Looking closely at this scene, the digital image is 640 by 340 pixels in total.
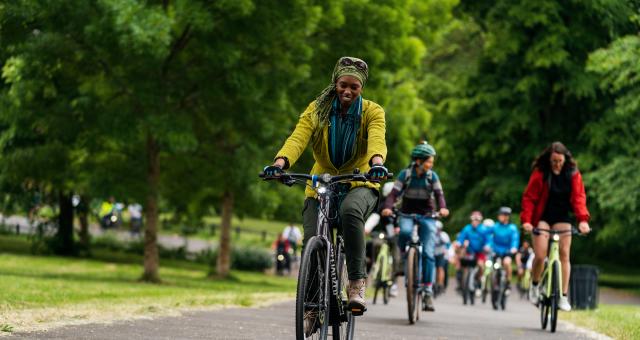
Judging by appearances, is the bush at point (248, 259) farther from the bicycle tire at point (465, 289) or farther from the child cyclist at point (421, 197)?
the child cyclist at point (421, 197)

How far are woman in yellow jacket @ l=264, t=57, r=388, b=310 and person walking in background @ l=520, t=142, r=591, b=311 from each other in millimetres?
4774

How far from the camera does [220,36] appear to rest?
75.9 ft

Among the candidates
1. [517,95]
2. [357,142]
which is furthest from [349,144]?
[517,95]

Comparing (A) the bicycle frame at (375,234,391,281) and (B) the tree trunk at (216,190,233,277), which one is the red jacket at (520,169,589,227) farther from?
(B) the tree trunk at (216,190,233,277)

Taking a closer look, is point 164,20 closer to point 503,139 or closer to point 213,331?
point 213,331

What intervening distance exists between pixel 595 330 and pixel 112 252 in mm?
32388

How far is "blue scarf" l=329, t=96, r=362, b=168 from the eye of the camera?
901cm

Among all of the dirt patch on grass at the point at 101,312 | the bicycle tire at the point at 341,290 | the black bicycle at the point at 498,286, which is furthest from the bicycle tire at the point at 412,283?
the black bicycle at the point at 498,286

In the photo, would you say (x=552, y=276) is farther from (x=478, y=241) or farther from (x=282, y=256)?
(x=282, y=256)

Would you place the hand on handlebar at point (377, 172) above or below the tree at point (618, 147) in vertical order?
below

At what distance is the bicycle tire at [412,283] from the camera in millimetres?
14156

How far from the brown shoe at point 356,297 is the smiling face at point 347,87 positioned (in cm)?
125

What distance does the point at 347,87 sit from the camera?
8.96 m

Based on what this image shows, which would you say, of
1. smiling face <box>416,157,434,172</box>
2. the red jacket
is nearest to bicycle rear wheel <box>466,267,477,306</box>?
smiling face <box>416,157,434,172</box>
